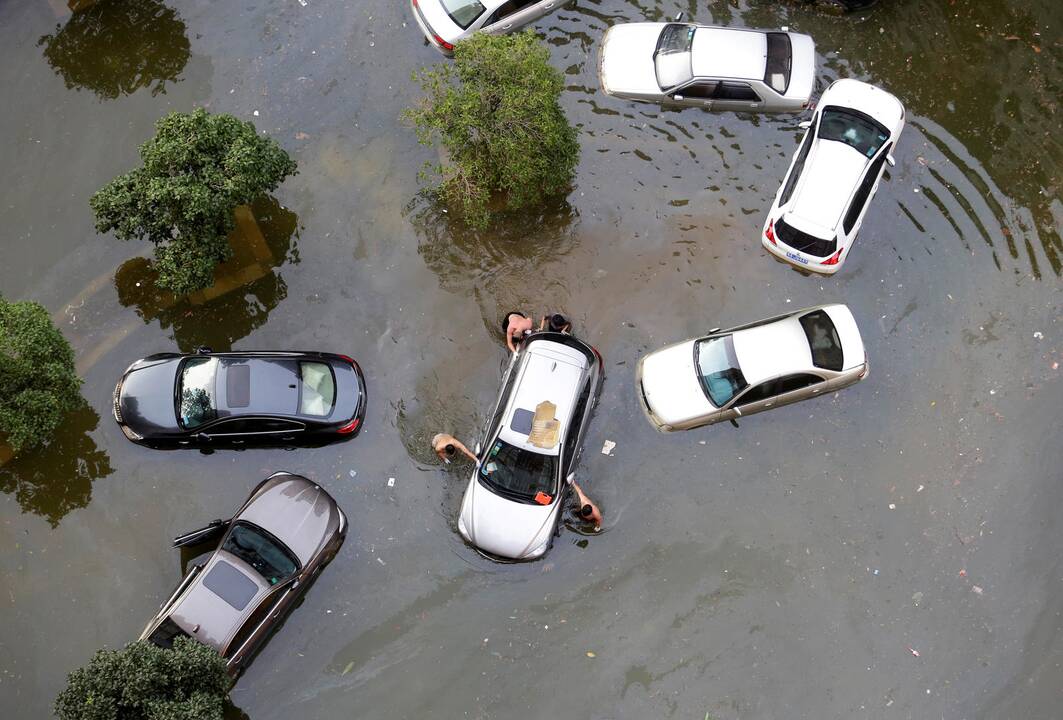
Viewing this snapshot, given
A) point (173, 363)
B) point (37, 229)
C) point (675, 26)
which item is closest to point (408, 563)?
point (173, 363)

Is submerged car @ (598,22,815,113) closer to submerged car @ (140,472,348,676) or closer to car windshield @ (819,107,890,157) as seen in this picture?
car windshield @ (819,107,890,157)

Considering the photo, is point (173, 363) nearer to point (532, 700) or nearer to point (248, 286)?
point (248, 286)

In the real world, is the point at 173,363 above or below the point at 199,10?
below

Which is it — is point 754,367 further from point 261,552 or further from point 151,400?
point 151,400

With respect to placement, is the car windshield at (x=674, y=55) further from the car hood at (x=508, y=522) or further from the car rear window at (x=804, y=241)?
the car hood at (x=508, y=522)

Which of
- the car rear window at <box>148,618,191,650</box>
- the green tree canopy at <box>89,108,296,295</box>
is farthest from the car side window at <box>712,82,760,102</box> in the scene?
the car rear window at <box>148,618,191,650</box>

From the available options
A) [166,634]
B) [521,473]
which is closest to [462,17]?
[521,473]

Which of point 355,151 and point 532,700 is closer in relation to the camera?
point 532,700
